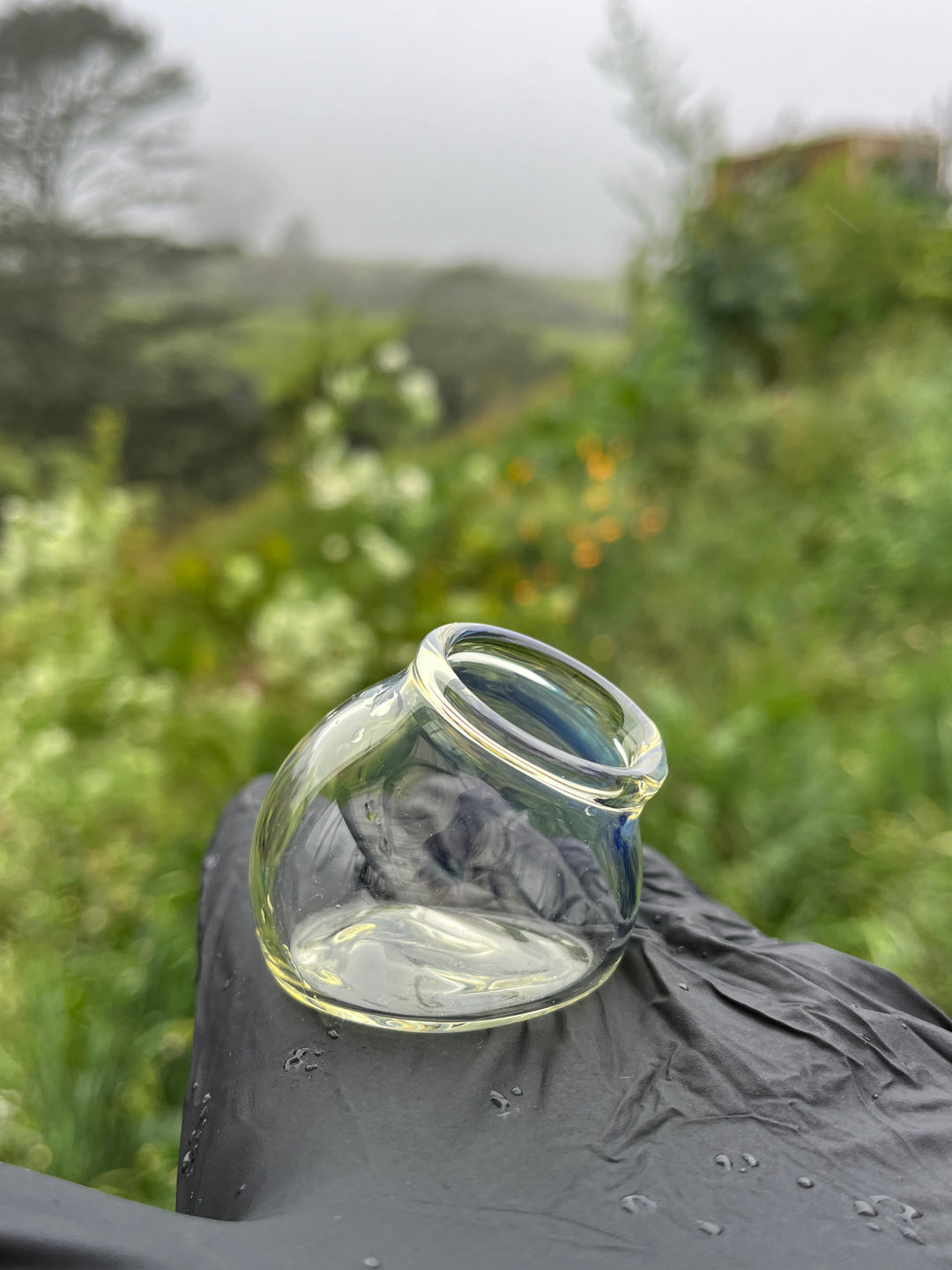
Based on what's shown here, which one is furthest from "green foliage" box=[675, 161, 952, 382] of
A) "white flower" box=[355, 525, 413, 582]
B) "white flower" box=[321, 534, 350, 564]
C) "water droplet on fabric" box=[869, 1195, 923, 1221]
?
"water droplet on fabric" box=[869, 1195, 923, 1221]

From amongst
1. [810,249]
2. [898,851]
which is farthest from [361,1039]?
[810,249]

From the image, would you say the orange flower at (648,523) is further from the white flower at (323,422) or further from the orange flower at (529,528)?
the white flower at (323,422)

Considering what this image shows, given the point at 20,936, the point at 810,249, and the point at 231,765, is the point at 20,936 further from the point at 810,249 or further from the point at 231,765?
the point at 810,249

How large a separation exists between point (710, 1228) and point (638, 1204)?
0.06 meters

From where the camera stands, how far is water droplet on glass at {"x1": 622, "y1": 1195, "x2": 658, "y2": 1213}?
85 cm

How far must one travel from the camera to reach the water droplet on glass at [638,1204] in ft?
2.78

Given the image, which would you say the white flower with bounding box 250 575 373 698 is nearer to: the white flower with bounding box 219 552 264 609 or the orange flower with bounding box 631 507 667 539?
the white flower with bounding box 219 552 264 609

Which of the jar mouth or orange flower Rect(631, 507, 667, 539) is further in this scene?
orange flower Rect(631, 507, 667, 539)

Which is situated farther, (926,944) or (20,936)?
(20,936)

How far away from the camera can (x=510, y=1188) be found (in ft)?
2.82

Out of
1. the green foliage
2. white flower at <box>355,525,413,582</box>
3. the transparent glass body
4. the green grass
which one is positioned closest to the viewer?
the transparent glass body

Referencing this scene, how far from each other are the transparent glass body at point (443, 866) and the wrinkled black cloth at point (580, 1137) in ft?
0.18

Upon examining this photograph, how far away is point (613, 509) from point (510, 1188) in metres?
3.61

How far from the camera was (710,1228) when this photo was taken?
0.83 metres
